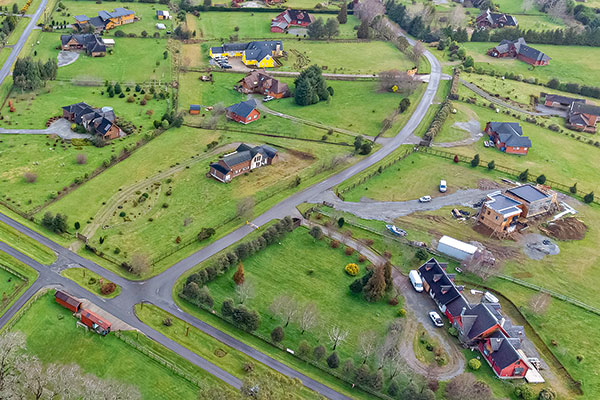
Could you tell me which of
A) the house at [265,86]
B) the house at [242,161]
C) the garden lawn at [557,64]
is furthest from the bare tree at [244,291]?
the garden lawn at [557,64]

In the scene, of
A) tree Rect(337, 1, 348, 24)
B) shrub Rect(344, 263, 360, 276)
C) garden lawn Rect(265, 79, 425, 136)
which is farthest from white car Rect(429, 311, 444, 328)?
tree Rect(337, 1, 348, 24)

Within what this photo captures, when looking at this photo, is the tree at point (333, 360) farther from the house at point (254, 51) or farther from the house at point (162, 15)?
the house at point (162, 15)

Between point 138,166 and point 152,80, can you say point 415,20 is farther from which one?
point 138,166

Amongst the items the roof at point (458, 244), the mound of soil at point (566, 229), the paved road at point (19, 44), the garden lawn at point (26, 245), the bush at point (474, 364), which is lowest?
the bush at point (474, 364)

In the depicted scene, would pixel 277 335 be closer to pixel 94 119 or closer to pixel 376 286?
pixel 376 286

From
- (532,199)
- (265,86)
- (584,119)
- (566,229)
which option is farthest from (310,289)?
(584,119)

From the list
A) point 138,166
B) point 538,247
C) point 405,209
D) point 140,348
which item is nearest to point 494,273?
point 538,247
